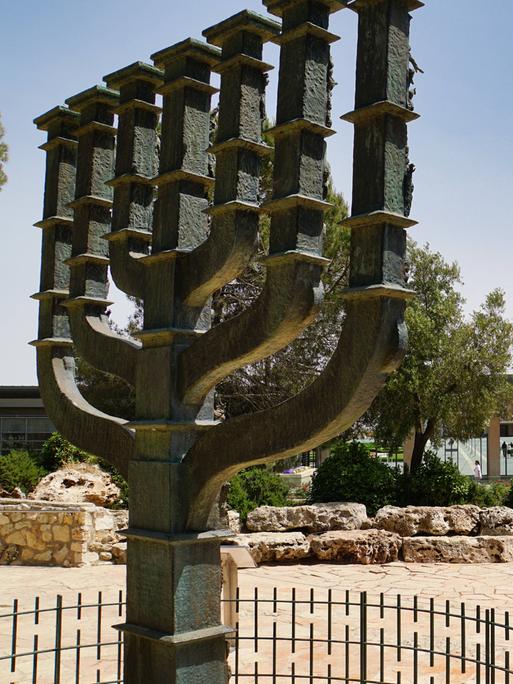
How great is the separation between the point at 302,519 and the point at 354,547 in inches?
46.7

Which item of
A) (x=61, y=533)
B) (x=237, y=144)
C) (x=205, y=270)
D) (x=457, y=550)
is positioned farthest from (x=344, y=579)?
(x=237, y=144)

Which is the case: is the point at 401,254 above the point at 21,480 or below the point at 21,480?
above

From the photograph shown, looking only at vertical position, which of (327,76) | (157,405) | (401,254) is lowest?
(157,405)

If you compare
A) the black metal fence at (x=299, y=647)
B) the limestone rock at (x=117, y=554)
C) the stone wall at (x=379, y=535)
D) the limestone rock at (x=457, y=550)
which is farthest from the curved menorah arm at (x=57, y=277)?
the limestone rock at (x=457, y=550)

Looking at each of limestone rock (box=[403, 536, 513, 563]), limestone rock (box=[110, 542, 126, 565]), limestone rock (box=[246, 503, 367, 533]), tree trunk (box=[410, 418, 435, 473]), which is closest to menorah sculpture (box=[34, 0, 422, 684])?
limestone rock (box=[110, 542, 126, 565])

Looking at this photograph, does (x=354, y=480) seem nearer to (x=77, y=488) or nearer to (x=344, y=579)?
(x=344, y=579)

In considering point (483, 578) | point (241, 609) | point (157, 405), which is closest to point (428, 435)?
point (483, 578)

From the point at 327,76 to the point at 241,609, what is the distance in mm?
6708

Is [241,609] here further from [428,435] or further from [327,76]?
[428,435]

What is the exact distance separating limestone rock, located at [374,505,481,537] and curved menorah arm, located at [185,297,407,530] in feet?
32.7

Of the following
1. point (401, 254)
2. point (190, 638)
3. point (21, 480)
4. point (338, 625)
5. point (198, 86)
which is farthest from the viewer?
point (21, 480)

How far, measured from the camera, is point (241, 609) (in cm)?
846

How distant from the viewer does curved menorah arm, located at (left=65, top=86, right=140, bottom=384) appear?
3.90 m

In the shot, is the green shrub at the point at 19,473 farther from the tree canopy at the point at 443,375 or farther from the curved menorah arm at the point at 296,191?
the curved menorah arm at the point at 296,191
